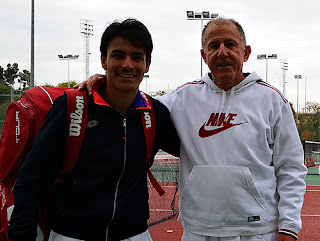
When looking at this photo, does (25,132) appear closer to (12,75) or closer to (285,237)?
(285,237)

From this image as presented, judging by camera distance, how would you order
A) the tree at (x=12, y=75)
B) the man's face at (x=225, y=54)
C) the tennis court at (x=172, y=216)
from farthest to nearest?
1. the tree at (x=12, y=75)
2. the tennis court at (x=172, y=216)
3. the man's face at (x=225, y=54)

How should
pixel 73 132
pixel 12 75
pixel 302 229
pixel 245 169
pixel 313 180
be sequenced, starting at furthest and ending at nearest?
1. pixel 12 75
2. pixel 313 180
3. pixel 302 229
4. pixel 245 169
5. pixel 73 132

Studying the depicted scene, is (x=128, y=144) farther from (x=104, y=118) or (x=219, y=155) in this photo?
(x=219, y=155)

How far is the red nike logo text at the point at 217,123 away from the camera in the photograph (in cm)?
266

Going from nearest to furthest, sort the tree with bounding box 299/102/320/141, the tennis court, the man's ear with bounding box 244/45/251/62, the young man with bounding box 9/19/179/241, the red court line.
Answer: the young man with bounding box 9/19/179/241 → the man's ear with bounding box 244/45/251/62 → the red court line → the tennis court → the tree with bounding box 299/102/320/141

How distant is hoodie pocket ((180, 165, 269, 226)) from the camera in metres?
2.60

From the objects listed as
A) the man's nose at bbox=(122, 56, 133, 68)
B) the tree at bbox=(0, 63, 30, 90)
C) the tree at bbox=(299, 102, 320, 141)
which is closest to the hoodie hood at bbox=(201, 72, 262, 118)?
the man's nose at bbox=(122, 56, 133, 68)

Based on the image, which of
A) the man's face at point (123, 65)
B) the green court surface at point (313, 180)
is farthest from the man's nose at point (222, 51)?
the green court surface at point (313, 180)

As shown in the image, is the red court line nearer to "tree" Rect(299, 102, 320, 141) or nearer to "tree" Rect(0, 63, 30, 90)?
"tree" Rect(299, 102, 320, 141)

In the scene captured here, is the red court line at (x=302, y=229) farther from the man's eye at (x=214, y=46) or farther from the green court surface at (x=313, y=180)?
the green court surface at (x=313, y=180)

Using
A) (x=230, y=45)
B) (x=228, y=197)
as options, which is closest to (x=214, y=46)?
(x=230, y=45)

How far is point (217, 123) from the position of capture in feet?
8.81

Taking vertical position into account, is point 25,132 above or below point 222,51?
below

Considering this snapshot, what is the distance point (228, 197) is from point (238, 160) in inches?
9.4
